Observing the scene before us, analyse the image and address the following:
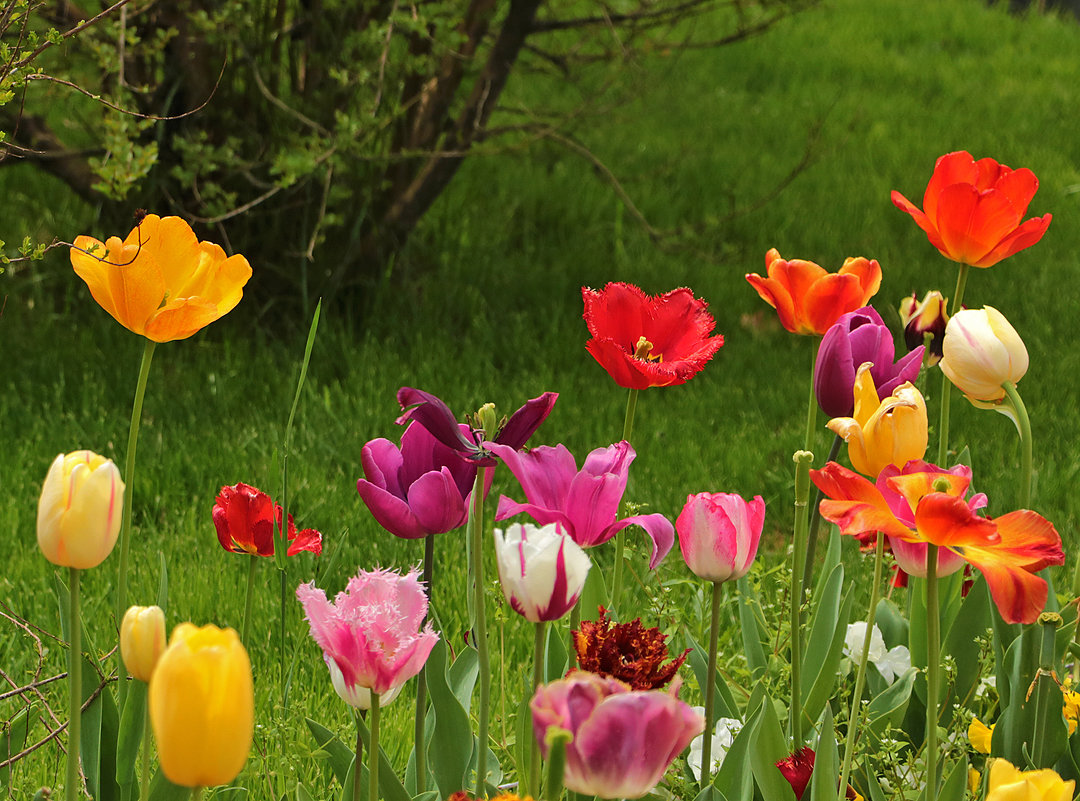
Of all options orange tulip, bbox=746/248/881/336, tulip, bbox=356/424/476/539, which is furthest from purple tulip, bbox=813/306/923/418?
tulip, bbox=356/424/476/539

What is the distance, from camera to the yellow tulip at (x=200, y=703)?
0.57 meters

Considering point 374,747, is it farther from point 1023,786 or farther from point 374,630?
point 1023,786

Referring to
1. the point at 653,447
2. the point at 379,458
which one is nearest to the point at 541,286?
the point at 653,447

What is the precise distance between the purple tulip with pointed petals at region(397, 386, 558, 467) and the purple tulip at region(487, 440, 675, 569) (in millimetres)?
28

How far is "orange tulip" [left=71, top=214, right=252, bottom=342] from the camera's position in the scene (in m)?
1.09

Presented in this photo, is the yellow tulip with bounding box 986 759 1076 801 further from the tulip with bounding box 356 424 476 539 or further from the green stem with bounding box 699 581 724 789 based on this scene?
the tulip with bounding box 356 424 476 539

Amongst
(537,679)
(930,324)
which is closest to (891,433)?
(537,679)

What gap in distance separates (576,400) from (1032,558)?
2431 mm

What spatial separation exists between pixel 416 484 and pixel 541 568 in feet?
0.74

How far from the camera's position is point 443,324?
3.70 metres

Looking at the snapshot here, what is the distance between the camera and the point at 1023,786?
0.78m

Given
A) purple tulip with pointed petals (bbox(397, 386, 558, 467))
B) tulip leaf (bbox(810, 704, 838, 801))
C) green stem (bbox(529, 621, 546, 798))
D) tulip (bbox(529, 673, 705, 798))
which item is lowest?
tulip leaf (bbox(810, 704, 838, 801))

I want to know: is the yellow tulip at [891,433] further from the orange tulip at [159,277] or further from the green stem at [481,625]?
the orange tulip at [159,277]

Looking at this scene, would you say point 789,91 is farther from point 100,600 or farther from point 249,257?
point 100,600
